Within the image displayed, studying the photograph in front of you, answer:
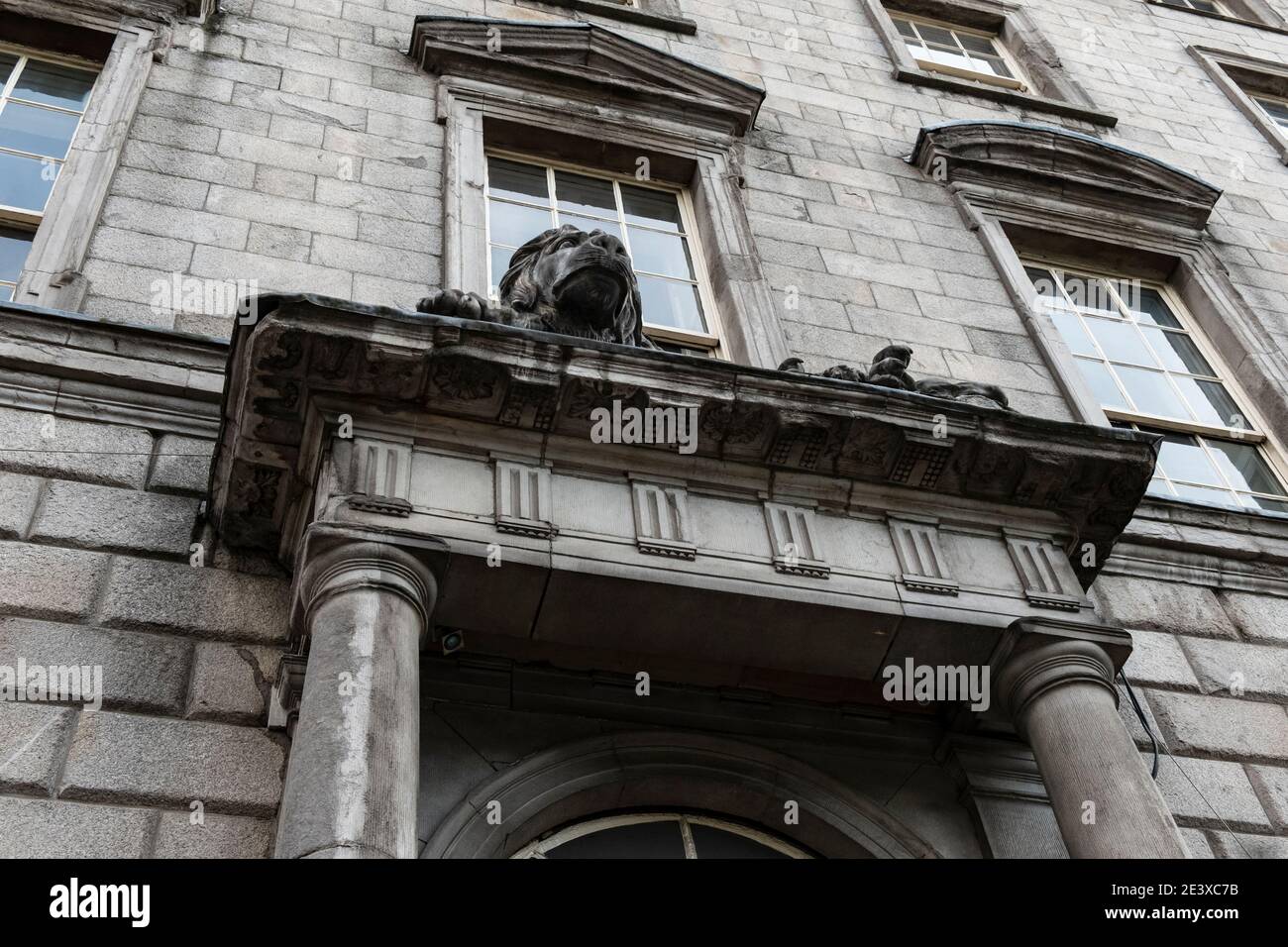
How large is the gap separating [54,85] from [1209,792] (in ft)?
31.0

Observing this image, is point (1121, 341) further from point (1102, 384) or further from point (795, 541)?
point (795, 541)

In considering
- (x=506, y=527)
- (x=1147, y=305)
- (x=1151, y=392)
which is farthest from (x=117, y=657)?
(x=1147, y=305)

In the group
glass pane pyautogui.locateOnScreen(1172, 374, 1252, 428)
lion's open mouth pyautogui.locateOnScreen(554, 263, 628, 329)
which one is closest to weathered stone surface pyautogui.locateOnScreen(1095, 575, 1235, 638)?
Result: glass pane pyautogui.locateOnScreen(1172, 374, 1252, 428)

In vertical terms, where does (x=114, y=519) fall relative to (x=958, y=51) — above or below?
below

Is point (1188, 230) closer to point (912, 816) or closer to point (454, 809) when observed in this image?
point (912, 816)

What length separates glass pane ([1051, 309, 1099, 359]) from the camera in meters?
12.5

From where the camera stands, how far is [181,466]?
801cm

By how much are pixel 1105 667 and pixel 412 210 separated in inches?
232

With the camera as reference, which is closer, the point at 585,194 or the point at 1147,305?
the point at 585,194

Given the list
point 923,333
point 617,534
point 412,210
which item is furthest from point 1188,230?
point 617,534

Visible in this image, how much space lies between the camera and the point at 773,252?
Answer: 11734 millimetres

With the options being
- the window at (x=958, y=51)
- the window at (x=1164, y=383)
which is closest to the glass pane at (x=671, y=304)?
the window at (x=1164, y=383)

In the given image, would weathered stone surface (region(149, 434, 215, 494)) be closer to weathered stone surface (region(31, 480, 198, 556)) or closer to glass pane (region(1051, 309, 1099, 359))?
weathered stone surface (region(31, 480, 198, 556))

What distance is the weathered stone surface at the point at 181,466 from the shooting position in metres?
7.89
